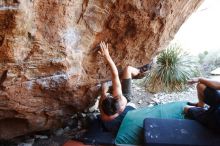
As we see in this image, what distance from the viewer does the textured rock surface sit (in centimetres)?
367

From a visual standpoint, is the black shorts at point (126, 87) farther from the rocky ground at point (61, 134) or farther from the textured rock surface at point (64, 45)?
the rocky ground at point (61, 134)

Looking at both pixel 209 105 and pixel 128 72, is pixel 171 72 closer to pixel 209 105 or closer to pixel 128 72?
pixel 128 72

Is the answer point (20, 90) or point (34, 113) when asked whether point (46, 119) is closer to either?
point (34, 113)

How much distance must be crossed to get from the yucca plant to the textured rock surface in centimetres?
476

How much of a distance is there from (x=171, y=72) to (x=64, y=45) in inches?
264

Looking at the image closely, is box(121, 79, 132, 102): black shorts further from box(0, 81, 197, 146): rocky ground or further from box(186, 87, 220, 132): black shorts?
box(186, 87, 220, 132): black shorts

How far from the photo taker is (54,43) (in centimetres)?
398

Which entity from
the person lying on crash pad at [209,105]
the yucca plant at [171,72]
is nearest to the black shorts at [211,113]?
the person lying on crash pad at [209,105]

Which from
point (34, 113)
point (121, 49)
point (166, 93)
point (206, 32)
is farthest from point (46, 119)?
point (206, 32)

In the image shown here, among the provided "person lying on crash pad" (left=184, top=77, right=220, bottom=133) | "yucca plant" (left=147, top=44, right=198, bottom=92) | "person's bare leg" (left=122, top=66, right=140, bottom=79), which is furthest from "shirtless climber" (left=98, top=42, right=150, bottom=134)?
"yucca plant" (left=147, top=44, right=198, bottom=92)

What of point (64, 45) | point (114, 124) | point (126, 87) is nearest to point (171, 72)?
point (126, 87)

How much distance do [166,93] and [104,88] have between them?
4680mm

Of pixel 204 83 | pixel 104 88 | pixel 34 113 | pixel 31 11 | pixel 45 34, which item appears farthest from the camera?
pixel 104 88

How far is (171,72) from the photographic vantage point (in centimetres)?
1030
